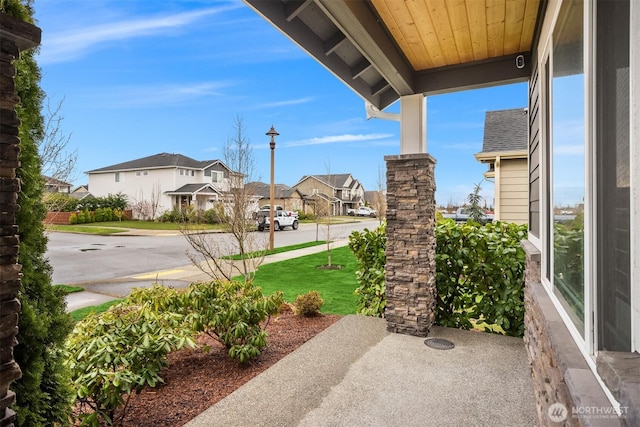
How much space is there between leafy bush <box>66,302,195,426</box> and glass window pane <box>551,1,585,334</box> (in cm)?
236

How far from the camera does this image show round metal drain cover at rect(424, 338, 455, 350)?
10.9 ft

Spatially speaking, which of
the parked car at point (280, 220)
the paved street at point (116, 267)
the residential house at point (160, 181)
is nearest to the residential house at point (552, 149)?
the paved street at point (116, 267)

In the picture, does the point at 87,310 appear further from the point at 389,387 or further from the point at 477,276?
the point at 477,276

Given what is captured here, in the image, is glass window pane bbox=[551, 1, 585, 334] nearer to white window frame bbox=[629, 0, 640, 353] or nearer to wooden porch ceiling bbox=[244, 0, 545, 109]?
white window frame bbox=[629, 0, 640, 353]

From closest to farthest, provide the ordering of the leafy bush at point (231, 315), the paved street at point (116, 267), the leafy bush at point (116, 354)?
the leafy bush at point (116, 354) → the leafy bush at point (231, 315) → the paved street at point (116, 267)

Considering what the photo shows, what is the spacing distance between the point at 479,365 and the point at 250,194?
Result: 4764 millimetres

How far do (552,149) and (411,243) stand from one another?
1888 millimetres

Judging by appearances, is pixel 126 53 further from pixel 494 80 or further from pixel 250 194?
pixel 494 80

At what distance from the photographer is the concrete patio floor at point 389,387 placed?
2.22 m

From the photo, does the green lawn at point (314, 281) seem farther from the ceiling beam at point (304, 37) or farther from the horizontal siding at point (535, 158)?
the ceiling beam at point (304, 37)

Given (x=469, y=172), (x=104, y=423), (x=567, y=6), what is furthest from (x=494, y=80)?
(x=469, y=172)

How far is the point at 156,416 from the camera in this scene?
7.88ft

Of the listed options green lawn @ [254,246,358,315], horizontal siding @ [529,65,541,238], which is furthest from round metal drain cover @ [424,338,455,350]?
green lawn @ [254,246,358,315]

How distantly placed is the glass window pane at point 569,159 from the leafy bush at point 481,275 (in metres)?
1.98
